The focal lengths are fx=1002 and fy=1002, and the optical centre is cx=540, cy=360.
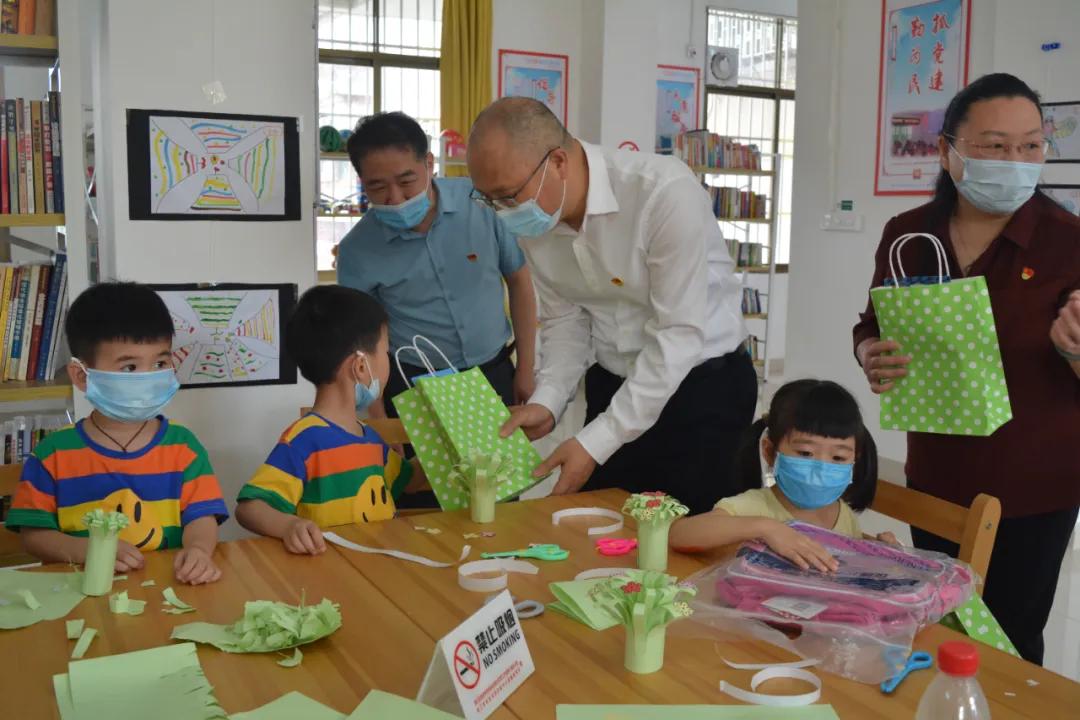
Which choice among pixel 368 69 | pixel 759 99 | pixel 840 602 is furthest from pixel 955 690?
pixel 759 99

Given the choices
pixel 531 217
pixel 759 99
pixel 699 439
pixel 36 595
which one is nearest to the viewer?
pixel 36 595

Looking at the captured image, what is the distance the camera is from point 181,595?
1503mm

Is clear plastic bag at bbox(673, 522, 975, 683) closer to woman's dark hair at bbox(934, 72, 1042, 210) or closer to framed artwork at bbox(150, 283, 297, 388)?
woman's dark hair at bbox(934, 72, 1042, 210)

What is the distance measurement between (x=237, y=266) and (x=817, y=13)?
3991mm

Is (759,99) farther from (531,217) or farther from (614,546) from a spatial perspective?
(614,546)

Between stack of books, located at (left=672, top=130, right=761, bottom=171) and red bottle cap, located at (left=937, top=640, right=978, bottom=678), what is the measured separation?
7648 mm

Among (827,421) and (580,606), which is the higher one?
(827,421)

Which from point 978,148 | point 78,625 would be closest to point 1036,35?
point 978,148

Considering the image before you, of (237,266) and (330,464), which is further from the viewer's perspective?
(237,266)

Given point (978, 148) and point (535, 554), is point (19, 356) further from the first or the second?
point (978, 148)

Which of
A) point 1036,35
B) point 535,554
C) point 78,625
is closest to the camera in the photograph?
point 78,625

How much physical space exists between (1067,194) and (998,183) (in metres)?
2.83

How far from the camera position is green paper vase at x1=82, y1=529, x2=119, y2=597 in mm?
1486

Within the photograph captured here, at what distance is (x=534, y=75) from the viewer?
311 inches
